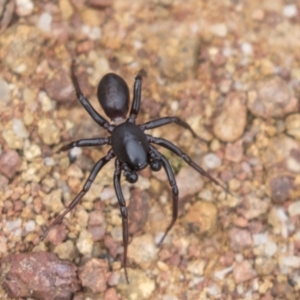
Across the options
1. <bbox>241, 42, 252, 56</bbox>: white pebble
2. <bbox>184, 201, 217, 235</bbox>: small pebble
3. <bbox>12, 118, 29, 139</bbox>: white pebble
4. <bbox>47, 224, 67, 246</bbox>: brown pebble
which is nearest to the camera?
<bbox>47, 224, 67, 246</bbox>: brown pebble

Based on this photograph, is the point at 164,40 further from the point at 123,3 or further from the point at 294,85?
the point at 294,85

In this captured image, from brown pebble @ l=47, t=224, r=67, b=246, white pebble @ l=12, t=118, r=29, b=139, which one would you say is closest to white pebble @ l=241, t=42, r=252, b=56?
white pebble @ l=12, t=118, r=29, b=139

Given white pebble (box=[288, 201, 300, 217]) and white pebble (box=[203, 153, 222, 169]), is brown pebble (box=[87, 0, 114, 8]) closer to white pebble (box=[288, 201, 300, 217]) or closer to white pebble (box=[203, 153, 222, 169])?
white pebble (box=[203, 153, 222, 169])

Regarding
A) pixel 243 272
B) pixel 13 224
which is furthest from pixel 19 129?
pixel 243 272

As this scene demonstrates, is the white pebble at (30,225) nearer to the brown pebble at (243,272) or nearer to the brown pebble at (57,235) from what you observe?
the brown pebble at (57,235)

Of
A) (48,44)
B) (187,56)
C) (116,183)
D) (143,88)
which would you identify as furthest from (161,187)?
(48,44)

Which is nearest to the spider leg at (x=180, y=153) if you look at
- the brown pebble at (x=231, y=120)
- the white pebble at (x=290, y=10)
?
the brown pebble at (x=231, y=120)

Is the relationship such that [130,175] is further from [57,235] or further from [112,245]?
[57,235]
